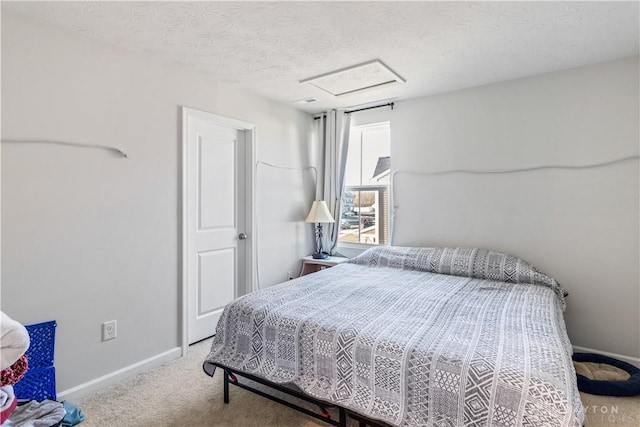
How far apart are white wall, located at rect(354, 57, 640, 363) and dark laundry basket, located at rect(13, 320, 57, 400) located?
3410mm

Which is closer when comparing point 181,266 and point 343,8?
point 343,8

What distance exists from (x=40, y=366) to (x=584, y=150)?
3.99 m

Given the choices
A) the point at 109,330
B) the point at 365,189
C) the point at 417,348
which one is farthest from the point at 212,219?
Answer: the point at 417,348

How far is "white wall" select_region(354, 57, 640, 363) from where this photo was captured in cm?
248

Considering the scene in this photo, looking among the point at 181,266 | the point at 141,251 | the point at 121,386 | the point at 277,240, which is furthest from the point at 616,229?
the point at 121,386

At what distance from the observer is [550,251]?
2771 mm

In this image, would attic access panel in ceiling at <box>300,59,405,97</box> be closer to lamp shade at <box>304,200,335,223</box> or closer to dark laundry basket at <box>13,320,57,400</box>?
lamp shade at <box>304,200,335,223</box>

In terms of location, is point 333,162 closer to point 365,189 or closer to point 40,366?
point 365,189

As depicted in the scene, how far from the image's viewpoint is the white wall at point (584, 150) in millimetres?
2477

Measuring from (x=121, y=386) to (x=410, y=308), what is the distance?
1.99 meters

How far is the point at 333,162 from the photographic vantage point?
3.91m

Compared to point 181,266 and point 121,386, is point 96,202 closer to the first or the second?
A: point 181,266

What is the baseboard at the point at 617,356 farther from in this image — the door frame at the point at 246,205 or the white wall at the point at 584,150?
the door frame at the point at 246,205

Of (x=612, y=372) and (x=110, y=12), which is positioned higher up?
(x=110, y=12)
